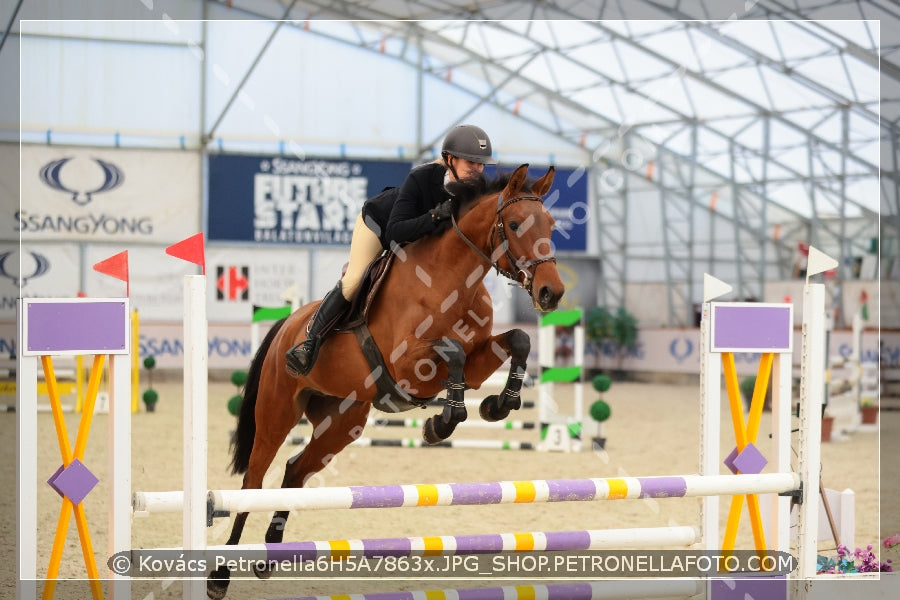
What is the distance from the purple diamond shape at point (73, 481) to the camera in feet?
8.53

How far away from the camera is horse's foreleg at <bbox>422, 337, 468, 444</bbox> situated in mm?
2893

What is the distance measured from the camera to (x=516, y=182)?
302 cm

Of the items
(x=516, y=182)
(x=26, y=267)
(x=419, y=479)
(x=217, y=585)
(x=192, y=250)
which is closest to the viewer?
(x=192, y=250)

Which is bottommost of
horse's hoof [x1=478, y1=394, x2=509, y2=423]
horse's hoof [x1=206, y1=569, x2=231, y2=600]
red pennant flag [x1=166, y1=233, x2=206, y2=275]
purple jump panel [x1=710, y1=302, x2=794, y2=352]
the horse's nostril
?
horse's hoof [x1=206, y1=569, x2=231, y2=600]

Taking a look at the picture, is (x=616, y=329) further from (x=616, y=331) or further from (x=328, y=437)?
(x=328, y=437)

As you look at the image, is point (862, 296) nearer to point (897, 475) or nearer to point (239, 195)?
point (897, 475)

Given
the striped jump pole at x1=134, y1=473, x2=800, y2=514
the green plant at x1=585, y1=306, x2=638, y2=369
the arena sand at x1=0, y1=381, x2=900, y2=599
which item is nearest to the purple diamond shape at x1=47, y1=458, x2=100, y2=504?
the striped jump pole at x1=134, y1=473, x2=800, y2=514

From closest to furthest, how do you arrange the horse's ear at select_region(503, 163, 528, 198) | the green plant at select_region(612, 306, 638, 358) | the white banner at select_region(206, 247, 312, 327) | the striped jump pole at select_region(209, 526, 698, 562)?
the striped jump pole at select_region(209, 526, 698, 562) < the horse's ear at select_region(503, 163, 528, 198) < the white banner at select_region(206, 247, 312, 327) < the green plant at select_region(612, 306, 638, 358)

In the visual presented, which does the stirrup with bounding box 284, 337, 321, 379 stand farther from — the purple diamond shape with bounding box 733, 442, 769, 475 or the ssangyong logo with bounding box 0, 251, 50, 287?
the ssangyong logo with bounding box 0, 251, 50, 287

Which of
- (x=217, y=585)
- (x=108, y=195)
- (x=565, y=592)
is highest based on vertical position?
(x=108, y=195)

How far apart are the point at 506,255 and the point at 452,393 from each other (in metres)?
0.47

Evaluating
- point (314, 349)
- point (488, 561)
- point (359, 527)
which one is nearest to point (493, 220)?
point (314, 349)

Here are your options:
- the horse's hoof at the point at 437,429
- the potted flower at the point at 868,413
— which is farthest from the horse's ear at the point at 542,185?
the potted flower at the point at 868,413

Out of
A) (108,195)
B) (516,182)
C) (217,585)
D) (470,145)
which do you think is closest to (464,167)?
(470,145)
